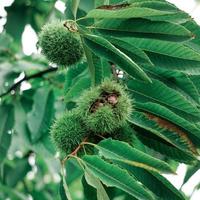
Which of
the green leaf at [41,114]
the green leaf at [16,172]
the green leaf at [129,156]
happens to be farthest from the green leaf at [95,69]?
the green leaf at [16,172]

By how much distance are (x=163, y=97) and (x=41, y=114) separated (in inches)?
45.4

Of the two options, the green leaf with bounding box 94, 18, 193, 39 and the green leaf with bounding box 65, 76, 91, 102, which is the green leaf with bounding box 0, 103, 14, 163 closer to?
the green leaf with bounding box 65, 76, 91, 102

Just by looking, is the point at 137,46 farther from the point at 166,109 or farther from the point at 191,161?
the point at 191,161

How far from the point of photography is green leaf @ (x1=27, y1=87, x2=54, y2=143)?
2.77 meters

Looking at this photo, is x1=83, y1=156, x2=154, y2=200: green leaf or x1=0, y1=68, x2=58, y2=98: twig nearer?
x1=83, y1=156, x2=154, y2=200: green leaf

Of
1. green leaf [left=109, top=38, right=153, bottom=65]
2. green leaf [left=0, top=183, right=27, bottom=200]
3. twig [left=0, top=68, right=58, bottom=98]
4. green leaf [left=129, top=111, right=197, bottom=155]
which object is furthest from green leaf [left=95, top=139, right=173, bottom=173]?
green leaf [left=0, top=183, right=27, bottom=200]

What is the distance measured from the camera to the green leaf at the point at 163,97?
165 centimetres

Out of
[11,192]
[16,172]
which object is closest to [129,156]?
[11,192]

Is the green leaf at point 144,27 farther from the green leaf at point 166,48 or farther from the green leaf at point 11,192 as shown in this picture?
the green leaf at point 11,192

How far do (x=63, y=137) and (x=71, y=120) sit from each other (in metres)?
0.05

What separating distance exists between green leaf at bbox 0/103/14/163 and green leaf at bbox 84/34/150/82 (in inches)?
51.2

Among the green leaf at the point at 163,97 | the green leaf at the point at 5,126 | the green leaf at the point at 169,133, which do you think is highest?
the green leaf at the point at 163,97

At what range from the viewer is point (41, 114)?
2.77 meters

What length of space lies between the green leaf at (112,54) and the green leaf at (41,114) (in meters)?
1.16
